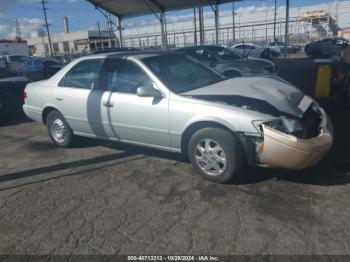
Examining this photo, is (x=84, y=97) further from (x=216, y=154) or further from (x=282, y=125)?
(x=282, y=125)

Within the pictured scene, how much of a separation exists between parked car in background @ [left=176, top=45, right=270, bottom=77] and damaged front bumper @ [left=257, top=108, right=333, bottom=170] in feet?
19.8

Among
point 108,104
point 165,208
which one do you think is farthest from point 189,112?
point 108,104

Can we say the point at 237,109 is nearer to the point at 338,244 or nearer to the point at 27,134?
the point at 338,244

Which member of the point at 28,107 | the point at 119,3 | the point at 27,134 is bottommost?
the point at 27,134

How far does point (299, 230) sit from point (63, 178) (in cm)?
311

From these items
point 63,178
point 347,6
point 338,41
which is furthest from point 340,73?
point 347,6

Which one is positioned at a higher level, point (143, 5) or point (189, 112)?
point (143, 5)

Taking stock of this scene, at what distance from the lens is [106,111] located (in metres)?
5.05

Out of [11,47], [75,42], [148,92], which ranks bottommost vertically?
[148,92]

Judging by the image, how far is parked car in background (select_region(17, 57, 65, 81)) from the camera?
1852 centimetres

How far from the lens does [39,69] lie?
63.5 ft

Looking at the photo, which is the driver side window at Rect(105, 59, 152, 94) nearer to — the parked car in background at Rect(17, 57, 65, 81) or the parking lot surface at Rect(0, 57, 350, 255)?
the parking lot surface at Rect(0, 57, 350, 255)

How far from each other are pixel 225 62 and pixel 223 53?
56.2 inches

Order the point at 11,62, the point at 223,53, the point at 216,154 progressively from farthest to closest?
the point at 11,62
the point at 223,53
the point at 216,154
